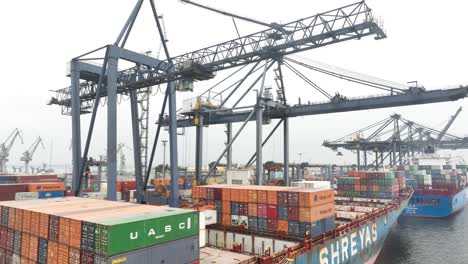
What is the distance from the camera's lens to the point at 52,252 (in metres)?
17.8

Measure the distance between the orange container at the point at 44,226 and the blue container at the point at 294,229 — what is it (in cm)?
1984

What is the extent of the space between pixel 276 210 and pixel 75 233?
18.7m

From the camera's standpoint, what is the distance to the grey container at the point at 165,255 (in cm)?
1534

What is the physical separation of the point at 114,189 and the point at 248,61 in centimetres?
1884

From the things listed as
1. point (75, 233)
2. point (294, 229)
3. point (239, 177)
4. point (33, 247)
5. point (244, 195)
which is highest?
point (239, 177)

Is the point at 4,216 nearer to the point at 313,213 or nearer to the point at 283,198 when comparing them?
the point at 283,198

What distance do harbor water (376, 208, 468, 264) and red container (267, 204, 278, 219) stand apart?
24.7m

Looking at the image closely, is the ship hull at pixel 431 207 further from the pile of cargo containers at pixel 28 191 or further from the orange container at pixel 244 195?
the pile of cargo containers at pixel 28 191

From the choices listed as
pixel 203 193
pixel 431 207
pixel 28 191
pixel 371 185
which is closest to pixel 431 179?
pixel 431 207

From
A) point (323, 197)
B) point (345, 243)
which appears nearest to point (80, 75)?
point (323, 197)

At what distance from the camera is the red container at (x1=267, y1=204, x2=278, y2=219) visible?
30425 mm

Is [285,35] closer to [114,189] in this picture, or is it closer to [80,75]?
[114,189]

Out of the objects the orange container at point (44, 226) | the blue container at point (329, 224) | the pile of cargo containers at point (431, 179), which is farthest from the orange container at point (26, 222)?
the pile of cargo containers at point (431, 179)

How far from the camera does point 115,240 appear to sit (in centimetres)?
1512
